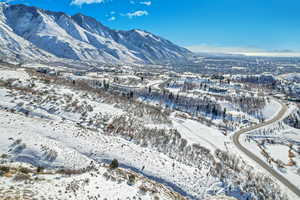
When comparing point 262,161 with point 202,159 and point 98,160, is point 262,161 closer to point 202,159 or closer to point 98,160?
point 202,159

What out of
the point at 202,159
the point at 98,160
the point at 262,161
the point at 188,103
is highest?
the point at 98,160

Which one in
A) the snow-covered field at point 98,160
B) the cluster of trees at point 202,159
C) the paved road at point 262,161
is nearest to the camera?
the snow-covered field at point 98,160

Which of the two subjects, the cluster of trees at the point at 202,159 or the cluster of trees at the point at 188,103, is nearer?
the cluster of trees at the point at 202,159

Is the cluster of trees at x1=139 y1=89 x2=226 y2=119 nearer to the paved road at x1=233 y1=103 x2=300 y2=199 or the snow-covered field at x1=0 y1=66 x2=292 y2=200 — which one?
the paved road at x1=233 y1=103 x2=300 y2=199

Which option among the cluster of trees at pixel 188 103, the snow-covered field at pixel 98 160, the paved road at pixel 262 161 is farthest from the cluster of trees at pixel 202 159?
the cluster of trees at pixel 188 103

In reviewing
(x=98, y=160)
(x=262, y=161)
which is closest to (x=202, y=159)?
(x=98, y=160)

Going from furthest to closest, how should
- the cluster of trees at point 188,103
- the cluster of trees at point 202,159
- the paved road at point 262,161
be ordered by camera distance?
the cluster of trees at point 188,103 → the paved road at point 262,161 → the cluster of trees at point 202,159

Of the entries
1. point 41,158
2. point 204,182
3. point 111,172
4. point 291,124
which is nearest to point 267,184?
point 204,182

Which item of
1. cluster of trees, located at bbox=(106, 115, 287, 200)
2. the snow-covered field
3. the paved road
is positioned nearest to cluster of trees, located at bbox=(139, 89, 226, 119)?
the paved road

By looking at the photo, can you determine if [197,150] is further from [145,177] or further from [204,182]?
[145,177]

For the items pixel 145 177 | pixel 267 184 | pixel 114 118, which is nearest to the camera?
pixel 145 177

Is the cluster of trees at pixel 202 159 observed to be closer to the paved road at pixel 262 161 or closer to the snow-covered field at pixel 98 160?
the snow-covered field at pixel 98 160
